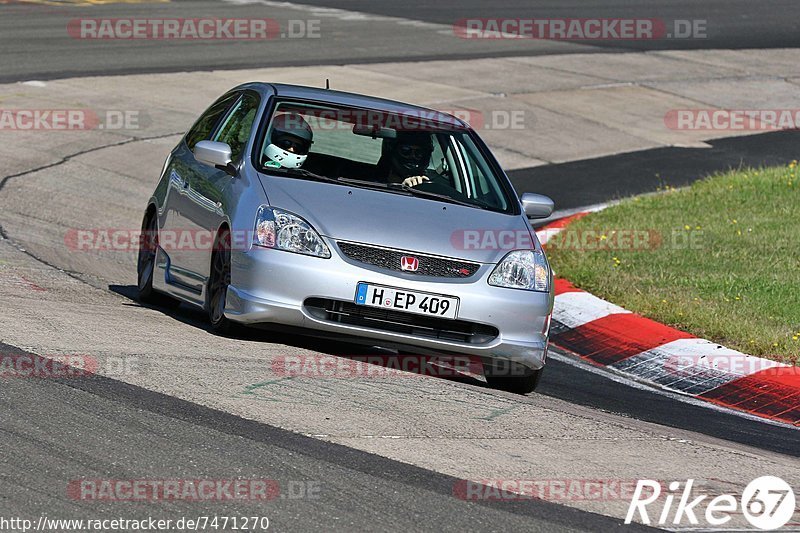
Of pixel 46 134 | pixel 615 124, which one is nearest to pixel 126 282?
pixel 46 134

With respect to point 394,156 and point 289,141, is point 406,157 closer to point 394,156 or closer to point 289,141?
point 394,156

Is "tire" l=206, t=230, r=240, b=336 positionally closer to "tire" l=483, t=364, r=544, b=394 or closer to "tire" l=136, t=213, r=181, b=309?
"tire" l=136, t=213, r=181, b=309

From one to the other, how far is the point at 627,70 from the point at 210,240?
1686cm

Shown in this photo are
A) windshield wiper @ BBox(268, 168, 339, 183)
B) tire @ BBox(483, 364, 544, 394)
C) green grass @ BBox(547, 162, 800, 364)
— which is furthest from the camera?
green grass @ BBox(547, 162, 800, 364)

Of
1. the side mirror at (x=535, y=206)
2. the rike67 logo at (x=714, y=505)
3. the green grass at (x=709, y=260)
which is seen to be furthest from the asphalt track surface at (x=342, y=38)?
the rike67 logo at (x=714, y=505)

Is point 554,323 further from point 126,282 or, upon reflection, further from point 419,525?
point 419,525

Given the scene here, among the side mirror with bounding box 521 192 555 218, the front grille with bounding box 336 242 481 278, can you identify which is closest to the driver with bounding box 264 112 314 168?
the front grille with bounding box 336 242 481 278

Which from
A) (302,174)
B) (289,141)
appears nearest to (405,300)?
(302,174)

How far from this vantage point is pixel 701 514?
17.9ft

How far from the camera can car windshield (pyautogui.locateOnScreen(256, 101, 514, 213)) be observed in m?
8.47

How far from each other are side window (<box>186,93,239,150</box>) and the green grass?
3303 millimetres

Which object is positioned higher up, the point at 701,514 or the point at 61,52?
the point at 61,52

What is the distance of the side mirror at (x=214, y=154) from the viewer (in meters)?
8.27

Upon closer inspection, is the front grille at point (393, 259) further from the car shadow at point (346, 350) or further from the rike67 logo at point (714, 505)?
the rike67 logo at point (714, 505)
